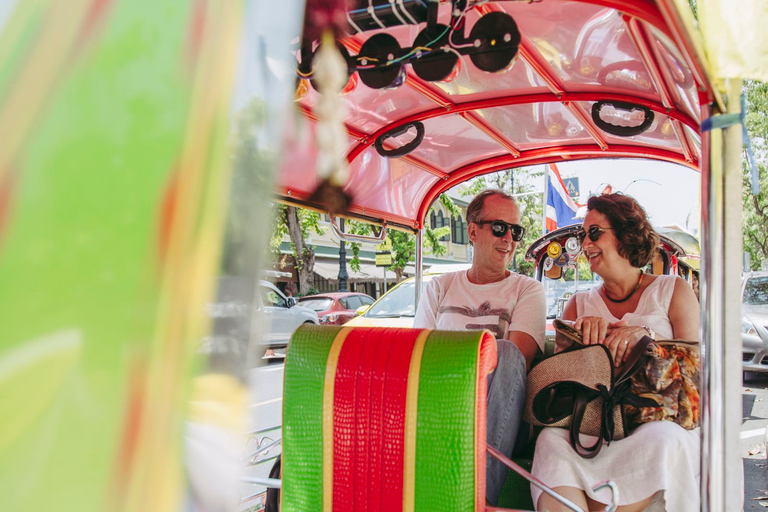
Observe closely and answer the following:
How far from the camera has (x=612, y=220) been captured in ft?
9.23

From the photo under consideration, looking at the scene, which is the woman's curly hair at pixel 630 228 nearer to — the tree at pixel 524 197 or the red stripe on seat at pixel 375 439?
the red stripe on seat at pixel 375 439

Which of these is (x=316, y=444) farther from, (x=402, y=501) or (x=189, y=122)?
(x=189, y=122)

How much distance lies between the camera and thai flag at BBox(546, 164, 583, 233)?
847 centimetres

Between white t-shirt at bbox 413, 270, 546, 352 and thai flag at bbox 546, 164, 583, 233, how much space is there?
5.49m

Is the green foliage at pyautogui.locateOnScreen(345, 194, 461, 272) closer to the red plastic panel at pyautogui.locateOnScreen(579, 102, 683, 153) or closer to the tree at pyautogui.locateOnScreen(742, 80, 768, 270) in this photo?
the tree at pyautogui.locateOnScreen(742, 80, 768, 270)

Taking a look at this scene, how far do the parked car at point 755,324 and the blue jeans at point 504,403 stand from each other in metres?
6.22

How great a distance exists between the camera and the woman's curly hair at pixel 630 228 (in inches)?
110

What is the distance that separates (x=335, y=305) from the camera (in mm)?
13375

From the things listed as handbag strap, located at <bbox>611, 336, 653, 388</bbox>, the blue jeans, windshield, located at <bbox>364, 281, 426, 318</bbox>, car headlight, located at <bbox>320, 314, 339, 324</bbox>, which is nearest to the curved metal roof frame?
handbag strap, located at <bbox>611, 336, 653, 388</bbox>

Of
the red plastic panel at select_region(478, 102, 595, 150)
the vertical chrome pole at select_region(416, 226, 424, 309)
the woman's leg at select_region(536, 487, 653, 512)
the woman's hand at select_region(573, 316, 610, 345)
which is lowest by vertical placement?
the woman's leg at select_region(536, 487, 653, 512)

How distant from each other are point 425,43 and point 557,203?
7115mm

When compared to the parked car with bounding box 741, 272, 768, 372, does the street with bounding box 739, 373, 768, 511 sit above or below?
below

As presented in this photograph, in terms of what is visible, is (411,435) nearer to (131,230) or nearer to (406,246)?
(131,230)

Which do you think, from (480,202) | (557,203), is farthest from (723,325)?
(557,203)
